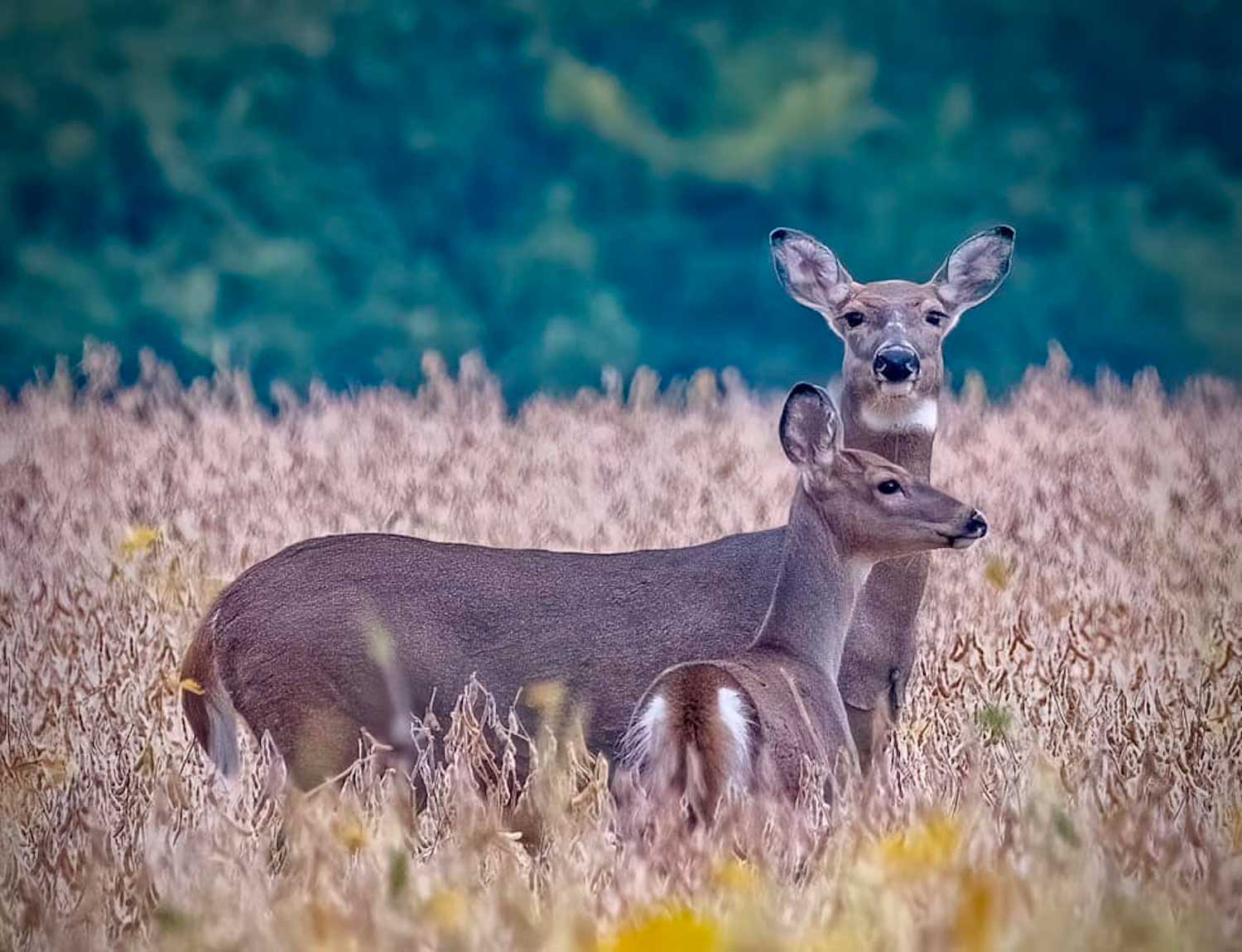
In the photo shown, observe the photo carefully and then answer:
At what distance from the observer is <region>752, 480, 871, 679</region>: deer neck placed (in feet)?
17.3

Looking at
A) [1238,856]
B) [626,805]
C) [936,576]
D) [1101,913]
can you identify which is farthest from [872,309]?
[1101,913]

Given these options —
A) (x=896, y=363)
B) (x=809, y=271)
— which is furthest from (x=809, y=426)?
(x=809, y=271)

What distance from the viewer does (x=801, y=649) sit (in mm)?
5234

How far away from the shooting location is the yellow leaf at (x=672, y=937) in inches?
113

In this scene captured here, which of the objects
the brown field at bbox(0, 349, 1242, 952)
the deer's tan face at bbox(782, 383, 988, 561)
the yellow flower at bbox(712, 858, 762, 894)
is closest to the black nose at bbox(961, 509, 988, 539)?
the deer's tan face at bbox(782, 383, 988, 561)

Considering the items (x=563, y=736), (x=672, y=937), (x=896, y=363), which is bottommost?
(x=672, y=937)

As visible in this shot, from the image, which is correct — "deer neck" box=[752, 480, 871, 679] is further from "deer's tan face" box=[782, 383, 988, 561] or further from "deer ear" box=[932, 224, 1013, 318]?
"deer ear" box=[932, 224, 1013, 318]

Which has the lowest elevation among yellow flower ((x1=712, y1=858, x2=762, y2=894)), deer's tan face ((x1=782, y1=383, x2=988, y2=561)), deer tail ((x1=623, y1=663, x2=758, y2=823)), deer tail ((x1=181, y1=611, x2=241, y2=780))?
yellow flower ((x1=712, y1=858, x2=762, y2=894))

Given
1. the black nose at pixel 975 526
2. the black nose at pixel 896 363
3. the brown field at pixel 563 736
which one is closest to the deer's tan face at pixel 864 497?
the black nose at pixel 975 526

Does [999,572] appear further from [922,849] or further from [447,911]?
[447,911]

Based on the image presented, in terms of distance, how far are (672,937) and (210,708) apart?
253cm

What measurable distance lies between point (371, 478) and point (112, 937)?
4507 millimetres

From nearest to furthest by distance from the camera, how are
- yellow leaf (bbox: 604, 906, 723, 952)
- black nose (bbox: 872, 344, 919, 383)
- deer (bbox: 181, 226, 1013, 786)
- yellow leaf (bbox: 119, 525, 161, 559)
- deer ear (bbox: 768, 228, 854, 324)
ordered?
yellow leaf (bbox: 604, 906, 723, 952)
deer (bbox: 181, 226, 1013, 786)
black nose (bbox: 872, 344, 919, 383)
deer ear (bbox: 768, 228, 854, 324)
yellow leaf (bbox: 119, 525, 161, 559)

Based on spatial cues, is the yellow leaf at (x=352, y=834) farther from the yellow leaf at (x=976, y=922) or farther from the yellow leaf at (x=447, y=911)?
the yellow leaf at (x=976, y=922)
